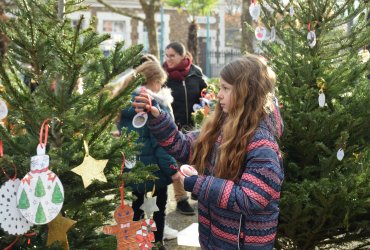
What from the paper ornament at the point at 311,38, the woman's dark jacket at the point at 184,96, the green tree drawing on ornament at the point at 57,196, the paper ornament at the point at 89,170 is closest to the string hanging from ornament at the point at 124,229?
the paper ornament at the point at 89,170

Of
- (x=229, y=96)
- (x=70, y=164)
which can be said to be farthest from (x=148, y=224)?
(x=229, y=96)

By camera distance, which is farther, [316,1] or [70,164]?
[316,1]

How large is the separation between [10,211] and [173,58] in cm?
430

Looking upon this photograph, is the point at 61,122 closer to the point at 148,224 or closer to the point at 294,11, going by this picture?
the point at 148,224

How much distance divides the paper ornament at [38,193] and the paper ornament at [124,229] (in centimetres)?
48

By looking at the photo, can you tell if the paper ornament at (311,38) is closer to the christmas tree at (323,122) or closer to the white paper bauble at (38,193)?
the christmas tree at (323,122)

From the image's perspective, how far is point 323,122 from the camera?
11.6ft

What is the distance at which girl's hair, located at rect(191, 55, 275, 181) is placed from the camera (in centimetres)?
245

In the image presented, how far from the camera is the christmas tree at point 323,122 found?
3355mm

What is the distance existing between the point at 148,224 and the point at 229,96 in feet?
2.50

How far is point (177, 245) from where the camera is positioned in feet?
16.5

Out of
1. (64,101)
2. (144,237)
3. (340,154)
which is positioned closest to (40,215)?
(64,101)

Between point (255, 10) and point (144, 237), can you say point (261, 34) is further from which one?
point (144, 237)

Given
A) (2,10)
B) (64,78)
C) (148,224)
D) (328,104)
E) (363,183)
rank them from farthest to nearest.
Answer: (328,104), (363,183), (148,224), (2,10), (64,78)
